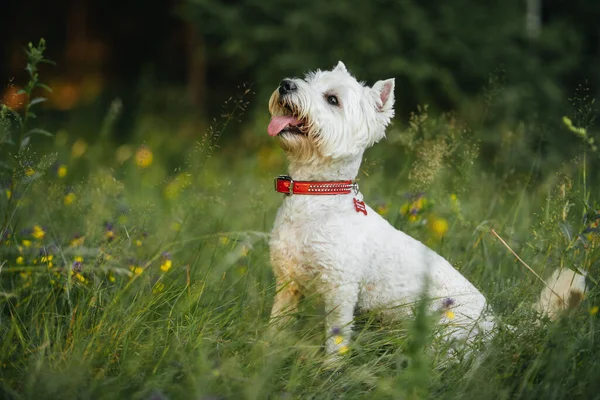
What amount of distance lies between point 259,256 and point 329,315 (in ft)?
2.92

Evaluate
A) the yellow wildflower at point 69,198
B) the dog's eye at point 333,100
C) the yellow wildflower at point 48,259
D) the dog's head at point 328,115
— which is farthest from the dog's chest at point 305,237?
the yellow wildflower at point 69,198

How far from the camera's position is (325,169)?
337 centimetres

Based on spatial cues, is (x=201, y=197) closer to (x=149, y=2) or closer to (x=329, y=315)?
(x=329, y=315)

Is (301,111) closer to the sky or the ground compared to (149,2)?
closer to the ground

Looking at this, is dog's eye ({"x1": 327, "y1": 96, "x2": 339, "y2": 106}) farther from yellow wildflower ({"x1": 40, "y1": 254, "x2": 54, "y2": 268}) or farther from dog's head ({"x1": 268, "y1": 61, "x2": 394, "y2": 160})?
yellow wildflower ({"x1": 40, "y1": 254, "x2": 54, "y2": 268})

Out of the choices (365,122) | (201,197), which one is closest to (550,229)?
(365,122)

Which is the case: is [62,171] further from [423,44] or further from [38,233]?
[423,44]

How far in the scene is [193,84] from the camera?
38.9 ft

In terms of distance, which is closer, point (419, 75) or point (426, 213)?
point (426, 213)

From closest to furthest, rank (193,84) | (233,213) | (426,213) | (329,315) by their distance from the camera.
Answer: (329,315) < (426,213) < (233,213) < (193,84)

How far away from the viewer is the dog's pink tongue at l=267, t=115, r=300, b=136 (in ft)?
10.9

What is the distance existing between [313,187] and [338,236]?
0.29 m

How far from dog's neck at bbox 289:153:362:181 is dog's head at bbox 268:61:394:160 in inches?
1.4

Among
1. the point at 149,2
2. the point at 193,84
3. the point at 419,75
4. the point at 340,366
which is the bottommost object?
the point at 340,366
